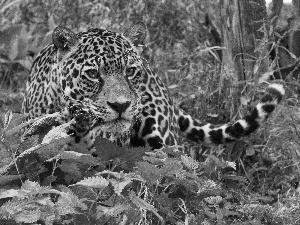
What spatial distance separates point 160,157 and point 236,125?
119cm

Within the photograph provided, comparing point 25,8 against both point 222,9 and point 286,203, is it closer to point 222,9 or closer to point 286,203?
point 222,9

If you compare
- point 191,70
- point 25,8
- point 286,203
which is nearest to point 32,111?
point 286,203

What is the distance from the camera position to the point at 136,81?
618 centimetres

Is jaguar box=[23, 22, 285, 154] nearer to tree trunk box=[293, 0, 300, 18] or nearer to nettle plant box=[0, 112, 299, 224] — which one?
nettle plant box=[0, 112, 299, 224]

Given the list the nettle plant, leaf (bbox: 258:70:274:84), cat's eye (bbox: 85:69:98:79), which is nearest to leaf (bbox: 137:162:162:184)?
the nettle plant

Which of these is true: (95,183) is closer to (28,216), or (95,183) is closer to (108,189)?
(108,189)

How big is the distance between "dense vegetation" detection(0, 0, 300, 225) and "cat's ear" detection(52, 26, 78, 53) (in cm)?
81

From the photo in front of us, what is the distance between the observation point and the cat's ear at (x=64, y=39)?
20.4 feet

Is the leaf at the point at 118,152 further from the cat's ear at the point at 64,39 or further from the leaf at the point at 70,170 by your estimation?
the cat's ear at the point at 64,39

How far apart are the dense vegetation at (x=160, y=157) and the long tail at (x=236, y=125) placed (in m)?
0.43

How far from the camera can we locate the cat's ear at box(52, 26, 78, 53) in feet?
20.4

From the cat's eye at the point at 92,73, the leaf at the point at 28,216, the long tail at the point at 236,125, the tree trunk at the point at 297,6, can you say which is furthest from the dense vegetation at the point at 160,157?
the tree trunk at the point at 297,6

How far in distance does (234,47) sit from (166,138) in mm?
2424

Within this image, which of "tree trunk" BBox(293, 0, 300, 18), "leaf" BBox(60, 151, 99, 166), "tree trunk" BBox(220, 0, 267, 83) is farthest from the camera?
"tree trunk" BBox(293, 0, 300, 18)
